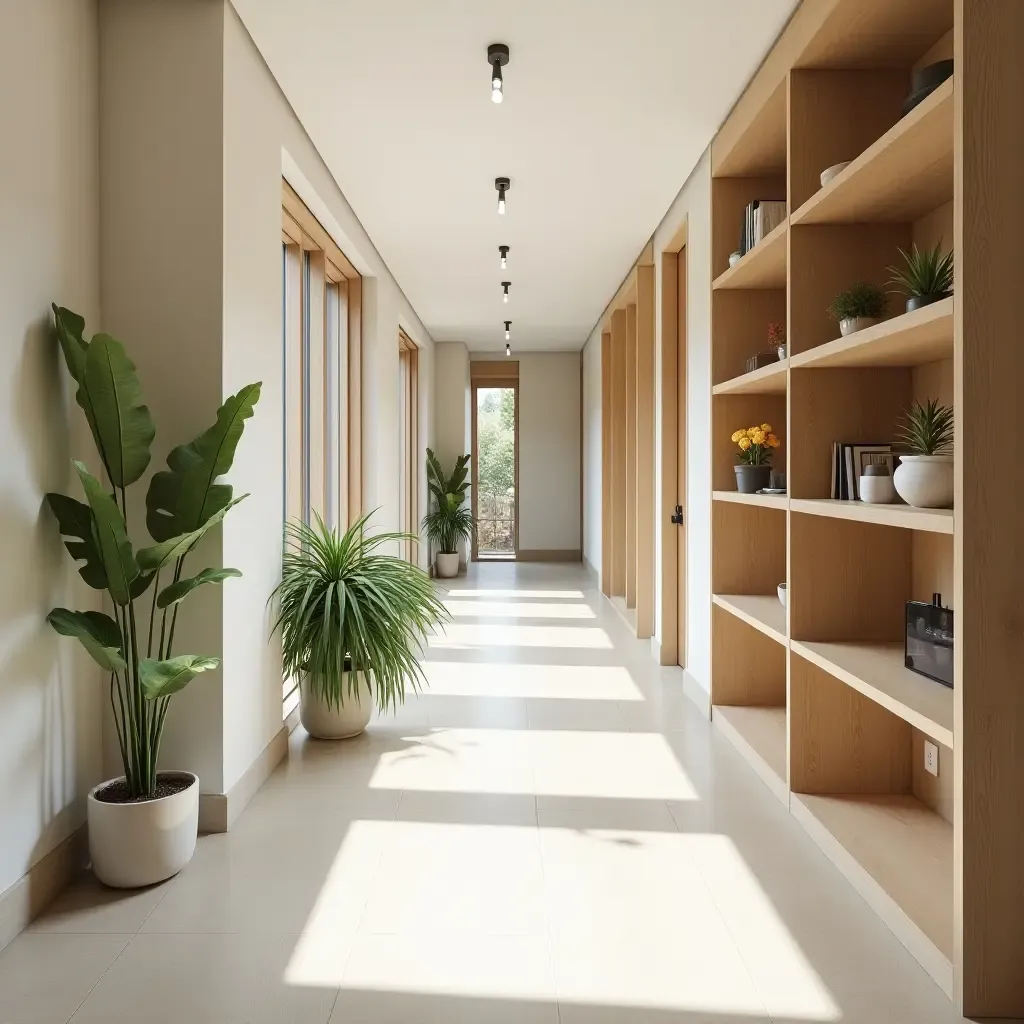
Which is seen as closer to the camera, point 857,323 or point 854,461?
point 857,323

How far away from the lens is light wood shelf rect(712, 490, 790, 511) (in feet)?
9.88

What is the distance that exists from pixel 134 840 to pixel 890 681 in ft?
6.85

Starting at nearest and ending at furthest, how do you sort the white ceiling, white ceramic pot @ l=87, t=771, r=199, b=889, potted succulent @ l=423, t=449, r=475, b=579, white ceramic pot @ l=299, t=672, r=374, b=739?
white ceramic pot @ l=87, t=771, r=199, b=889, the white ceiling, white ceramic pot @ l=299, t=672, r=374, b=739, potted succulent @ l=423, t=449, r=475, b=579

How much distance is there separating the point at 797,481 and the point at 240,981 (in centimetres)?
217

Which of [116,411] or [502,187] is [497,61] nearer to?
[502,187]

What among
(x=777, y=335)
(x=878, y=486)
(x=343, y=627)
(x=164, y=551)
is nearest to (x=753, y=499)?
(x=777, y=335)

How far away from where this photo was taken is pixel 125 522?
235 centimetres

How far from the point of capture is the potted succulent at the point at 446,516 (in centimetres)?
952

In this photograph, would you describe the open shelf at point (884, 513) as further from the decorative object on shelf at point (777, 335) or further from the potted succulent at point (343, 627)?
the potted succulent at point (343, 627)

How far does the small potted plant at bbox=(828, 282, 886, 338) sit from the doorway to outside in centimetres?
842

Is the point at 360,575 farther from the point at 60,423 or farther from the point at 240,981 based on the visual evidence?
the point at 240,981

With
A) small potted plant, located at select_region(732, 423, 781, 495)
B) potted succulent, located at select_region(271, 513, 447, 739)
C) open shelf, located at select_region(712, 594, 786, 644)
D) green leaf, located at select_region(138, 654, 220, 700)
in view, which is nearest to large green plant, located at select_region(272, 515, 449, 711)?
potted succulent, located at select_region(271, 513, 447, 739)

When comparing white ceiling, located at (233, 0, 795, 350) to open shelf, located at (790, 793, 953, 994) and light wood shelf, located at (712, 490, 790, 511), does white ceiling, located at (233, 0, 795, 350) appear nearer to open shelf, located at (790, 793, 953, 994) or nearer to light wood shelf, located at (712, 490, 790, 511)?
light wood shelf, located at (712, 490, 790, 511)

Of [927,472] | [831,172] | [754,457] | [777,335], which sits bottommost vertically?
[927,472]
